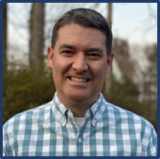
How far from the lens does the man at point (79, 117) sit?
1927 millimetres

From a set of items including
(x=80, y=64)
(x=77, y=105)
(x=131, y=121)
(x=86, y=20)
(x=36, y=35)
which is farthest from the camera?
(x=36, y=35)

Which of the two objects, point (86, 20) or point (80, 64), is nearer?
point (80, 64)

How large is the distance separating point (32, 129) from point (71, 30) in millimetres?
1139

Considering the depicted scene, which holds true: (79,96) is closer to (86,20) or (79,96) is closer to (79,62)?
(79,62)

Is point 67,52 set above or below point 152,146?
above

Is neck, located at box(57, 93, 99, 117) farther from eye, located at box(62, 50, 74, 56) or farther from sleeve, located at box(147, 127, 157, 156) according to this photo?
sleeve, located at box(147, 127, 157, 156)

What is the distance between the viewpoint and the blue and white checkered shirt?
200 cm

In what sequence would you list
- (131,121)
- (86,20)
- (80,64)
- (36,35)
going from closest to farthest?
(80,64)
(86,20)
(131,121)
(36,35)

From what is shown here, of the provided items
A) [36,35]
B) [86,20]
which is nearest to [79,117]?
[86,20]

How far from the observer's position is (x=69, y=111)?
2.08 meters

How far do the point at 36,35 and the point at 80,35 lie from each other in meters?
2.87

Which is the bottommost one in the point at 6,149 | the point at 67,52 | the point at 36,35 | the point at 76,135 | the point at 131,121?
the point at 6,149

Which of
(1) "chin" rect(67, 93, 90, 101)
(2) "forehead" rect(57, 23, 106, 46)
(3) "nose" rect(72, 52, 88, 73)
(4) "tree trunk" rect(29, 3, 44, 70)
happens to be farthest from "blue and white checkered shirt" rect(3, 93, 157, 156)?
(4) "tree trunk" rect(29, 3, 44, 70)

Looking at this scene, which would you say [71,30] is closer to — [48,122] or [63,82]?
[63,82]
